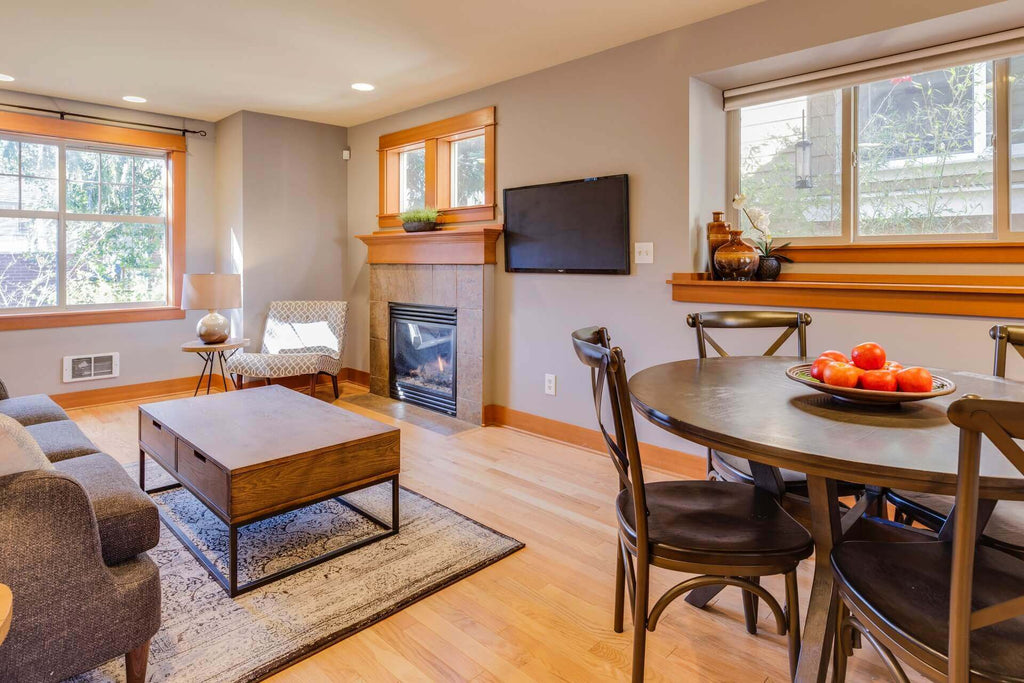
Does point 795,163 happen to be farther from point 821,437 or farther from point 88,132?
point 88,132

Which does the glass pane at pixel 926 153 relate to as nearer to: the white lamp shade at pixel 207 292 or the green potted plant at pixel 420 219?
the green potted plant at pixel 420 219

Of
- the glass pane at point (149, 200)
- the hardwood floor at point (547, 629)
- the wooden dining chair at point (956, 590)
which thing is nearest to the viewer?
the wooden dining chair at point (956, 590)

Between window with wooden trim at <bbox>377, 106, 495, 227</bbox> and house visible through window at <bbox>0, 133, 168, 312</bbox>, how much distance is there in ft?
6.31

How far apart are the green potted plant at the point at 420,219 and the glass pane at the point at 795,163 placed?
220 centimetres

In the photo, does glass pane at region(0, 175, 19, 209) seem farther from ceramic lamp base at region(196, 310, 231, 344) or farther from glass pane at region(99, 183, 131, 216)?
ceramic lamp base at region(196, 310, 231, 344)

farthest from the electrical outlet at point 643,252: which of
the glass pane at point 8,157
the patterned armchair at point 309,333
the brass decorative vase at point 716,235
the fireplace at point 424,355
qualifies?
the glass pane at point 8,157

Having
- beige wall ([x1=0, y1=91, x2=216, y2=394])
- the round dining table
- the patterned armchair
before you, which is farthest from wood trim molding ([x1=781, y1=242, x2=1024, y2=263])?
beige wall ([x1=0, y1=91, x2=216, y2=394])

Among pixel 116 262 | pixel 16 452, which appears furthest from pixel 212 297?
pixel 16 452

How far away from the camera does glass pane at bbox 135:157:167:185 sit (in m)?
4.91

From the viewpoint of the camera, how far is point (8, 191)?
4.33 meters

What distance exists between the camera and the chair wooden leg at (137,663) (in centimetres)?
149

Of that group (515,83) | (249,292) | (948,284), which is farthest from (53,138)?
(948,284)

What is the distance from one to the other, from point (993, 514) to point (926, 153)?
193 centimetres

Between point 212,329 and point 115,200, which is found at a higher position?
point 115,200
